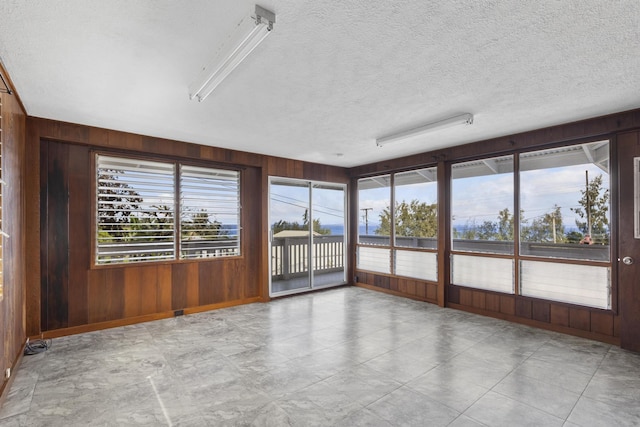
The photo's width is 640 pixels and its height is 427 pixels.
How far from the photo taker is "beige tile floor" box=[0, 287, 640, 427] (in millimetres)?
2205

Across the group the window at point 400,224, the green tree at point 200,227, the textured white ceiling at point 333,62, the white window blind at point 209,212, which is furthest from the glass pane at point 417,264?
the green tree at point 200,227

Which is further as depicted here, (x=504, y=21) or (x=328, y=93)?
(x=328, y=93)

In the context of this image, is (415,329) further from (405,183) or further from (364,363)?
(405,183)

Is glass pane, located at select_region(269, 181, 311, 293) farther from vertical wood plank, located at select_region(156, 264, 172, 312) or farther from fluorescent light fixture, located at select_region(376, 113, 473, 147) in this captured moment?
fluorescent light fixture, located at select_region(376, 113, 473, 147)

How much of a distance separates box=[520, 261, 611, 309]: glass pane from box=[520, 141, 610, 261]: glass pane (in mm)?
154

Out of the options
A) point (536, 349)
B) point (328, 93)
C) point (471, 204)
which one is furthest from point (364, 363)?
point (471, 204)

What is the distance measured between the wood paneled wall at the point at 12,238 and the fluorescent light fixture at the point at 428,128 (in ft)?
12.8

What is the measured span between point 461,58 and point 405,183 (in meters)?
3.73

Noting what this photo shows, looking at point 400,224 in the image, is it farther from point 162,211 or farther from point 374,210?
point 162,211

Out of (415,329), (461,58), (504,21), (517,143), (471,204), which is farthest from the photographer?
(471,204)

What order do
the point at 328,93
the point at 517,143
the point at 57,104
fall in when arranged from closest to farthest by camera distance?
1. the point at 328,93
2. the point at 57,104
3. the point at 517,143

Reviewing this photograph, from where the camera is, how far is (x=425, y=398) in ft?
7.94

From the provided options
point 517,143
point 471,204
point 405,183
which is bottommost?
point 471,204

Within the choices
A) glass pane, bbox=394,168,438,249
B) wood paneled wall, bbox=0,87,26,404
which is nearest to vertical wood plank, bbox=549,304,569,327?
glass pane, bbox=394,168,438,249
